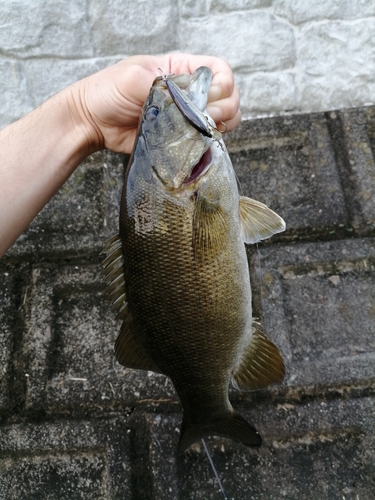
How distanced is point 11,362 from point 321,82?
2.40m

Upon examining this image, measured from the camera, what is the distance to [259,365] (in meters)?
1.69

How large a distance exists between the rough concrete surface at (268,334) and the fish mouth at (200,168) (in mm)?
980

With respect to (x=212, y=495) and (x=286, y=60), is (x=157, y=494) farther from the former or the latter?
(x=286, y=60)

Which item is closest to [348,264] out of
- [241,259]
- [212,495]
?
[241,259]

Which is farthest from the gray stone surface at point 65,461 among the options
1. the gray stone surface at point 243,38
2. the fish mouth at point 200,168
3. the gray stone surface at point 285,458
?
the gray stone surface at point 243,38

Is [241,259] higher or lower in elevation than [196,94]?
lower

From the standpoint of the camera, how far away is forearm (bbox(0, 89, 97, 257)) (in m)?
1.93

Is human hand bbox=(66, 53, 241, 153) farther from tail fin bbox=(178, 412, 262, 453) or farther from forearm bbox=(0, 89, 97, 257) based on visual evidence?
tail fin bbox=(178, 412, 262, 453)

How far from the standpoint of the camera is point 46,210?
2600 millimetres

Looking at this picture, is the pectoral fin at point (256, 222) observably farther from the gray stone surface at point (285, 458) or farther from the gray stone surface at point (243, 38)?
the gray stone surface at point (243, 38)

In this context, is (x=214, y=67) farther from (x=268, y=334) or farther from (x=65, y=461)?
(x=65, y=461)

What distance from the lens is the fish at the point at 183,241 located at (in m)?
1.44

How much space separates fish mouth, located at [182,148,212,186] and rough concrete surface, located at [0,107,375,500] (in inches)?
38.6

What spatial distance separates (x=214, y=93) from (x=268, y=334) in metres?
1.21
